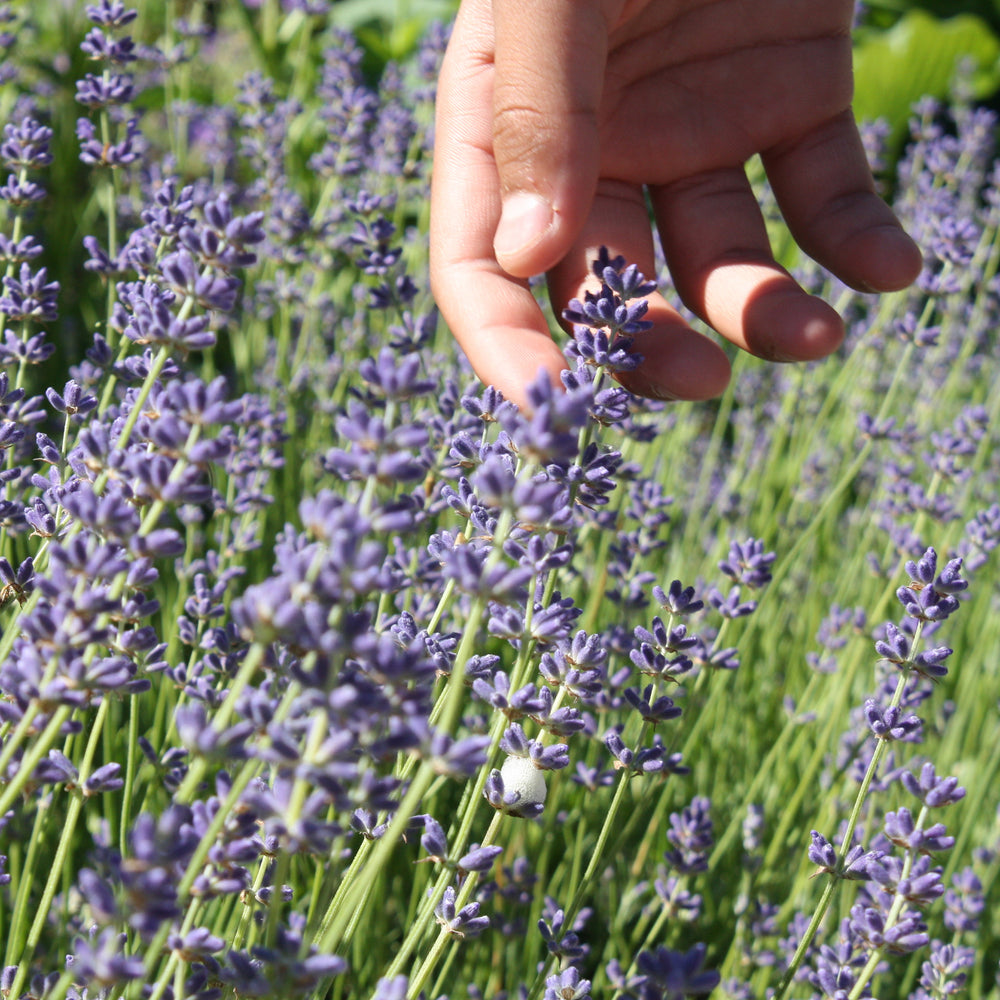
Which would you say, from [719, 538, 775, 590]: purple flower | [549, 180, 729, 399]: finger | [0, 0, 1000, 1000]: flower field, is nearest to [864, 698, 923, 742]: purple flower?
[0, 0, 1000, 1000]: flower field

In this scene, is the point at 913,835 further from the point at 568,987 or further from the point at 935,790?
the point at 568,987

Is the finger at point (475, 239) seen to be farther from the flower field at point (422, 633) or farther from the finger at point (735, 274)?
the finger at point (735, 274)

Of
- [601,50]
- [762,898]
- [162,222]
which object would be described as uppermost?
[601,50]

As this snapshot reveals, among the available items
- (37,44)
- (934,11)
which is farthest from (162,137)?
(934,11)

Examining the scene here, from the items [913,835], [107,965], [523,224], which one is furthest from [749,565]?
[107,965]

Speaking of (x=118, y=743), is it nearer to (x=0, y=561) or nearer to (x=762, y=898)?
(x=0, y=561)

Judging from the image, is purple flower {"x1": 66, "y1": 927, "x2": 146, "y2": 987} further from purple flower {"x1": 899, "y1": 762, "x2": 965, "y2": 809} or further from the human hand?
purple flower {"x1": 899, "y1": 762, "x2": 965, "y2": 809}

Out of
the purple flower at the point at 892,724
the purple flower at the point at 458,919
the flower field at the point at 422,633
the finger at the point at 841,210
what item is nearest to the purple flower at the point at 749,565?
the flower field at the point at 422,633
